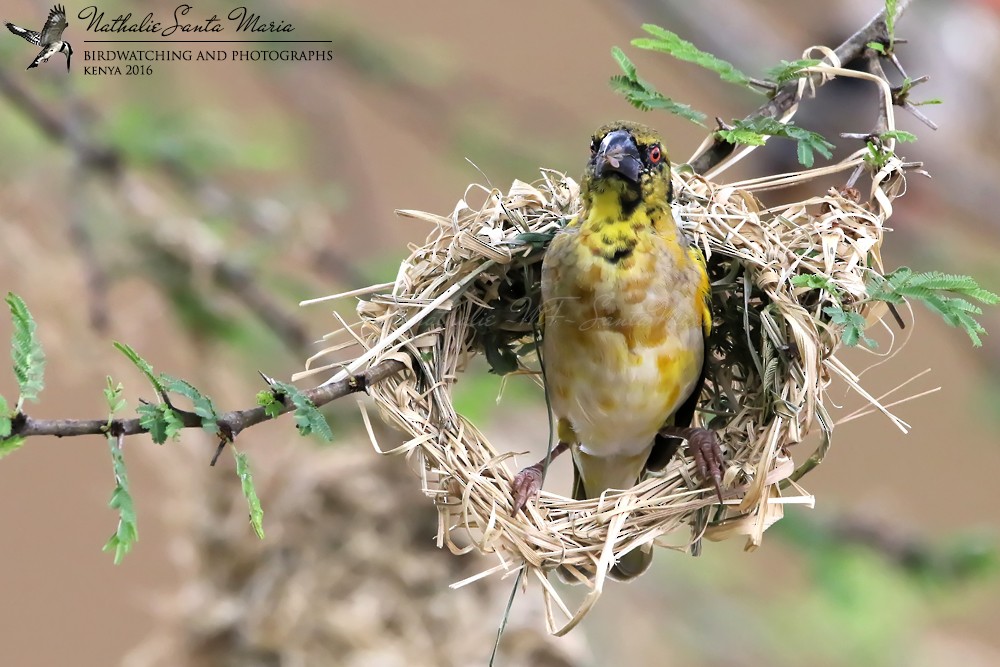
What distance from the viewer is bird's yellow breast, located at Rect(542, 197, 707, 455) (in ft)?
7.75


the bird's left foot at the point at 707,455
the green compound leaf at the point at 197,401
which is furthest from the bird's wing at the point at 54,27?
the bird's left foot at the point at 707,455

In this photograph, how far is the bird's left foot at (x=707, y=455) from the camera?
222 centimetres

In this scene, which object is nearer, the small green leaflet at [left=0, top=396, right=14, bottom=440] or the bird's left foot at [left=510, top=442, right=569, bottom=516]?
the small green leaflet at [left=0, top=396, right=14, bottom=440]

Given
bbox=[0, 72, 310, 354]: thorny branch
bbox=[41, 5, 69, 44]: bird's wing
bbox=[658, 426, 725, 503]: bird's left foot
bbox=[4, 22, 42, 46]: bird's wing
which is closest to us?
bbox=[658, 426, 725, 503]: bird's left foot

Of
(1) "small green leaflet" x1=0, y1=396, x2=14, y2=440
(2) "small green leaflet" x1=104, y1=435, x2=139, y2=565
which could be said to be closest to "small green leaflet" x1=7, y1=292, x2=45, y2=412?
(1) "small green leaflet" x1=0, y1=396, x2=14, y2=440

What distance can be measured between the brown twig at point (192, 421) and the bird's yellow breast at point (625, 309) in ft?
1.64

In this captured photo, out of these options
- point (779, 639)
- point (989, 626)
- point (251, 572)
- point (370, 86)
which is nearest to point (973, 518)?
point (989, 626)

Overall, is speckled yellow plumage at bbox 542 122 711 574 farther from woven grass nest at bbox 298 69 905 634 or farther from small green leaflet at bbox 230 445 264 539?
small green leaflet at bbox 230 445 264 539

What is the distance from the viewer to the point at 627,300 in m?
2.39

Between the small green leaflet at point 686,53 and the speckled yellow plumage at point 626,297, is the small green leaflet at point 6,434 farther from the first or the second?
the small green leaflet at point 686,53

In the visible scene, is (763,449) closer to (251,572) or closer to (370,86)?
(251,572)

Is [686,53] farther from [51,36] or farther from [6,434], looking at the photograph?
[51,36]

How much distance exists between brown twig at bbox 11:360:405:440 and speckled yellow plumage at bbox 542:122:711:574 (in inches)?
19.8

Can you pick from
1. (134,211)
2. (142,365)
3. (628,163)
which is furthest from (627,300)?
(134,211)
